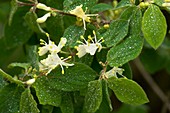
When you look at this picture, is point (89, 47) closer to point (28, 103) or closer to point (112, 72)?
point (112, 72)

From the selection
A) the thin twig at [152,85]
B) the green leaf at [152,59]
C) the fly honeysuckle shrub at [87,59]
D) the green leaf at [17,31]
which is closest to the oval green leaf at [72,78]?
the fly honeysuckle shrub at [87,59]

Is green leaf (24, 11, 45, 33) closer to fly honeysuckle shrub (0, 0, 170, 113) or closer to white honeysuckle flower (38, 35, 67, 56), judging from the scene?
fly honeysuckle shrub (0, 0, 170, 113)

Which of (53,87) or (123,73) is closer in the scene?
(53,87)

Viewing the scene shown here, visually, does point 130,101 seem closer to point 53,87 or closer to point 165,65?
point 53,87

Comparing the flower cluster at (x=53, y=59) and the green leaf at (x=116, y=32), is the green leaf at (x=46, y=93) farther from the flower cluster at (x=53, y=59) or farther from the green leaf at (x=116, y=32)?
the green leaf at (x=116, y=32)

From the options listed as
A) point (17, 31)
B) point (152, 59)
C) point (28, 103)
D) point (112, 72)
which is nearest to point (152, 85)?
point (152, 59)

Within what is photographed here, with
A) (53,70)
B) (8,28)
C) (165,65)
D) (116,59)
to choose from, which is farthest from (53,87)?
(165,65)

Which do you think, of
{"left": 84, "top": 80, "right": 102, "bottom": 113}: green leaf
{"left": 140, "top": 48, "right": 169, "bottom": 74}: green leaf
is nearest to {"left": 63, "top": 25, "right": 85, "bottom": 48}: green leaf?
{"left": 84, "top": 80, "right": 102, "bottom": 113}: green leaf
